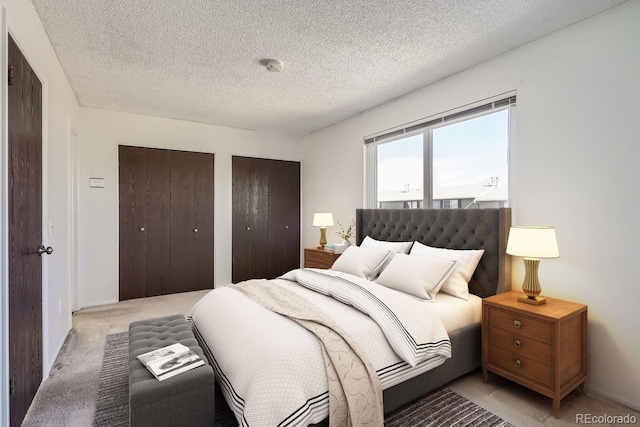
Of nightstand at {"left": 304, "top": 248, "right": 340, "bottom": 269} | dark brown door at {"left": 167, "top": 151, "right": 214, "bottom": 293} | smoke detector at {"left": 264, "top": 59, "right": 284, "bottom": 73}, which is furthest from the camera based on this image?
dark brown door at {"left": 167, "top": 151, "right": 214, "bottom": 293}

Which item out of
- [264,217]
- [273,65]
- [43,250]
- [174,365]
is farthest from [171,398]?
[264,217]

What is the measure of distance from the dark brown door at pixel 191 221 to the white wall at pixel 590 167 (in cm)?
398

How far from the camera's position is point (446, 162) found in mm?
3303

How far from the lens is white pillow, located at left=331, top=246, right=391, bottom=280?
301 cm

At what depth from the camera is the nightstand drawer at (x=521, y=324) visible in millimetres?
1956

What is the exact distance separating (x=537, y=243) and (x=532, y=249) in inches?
2.0

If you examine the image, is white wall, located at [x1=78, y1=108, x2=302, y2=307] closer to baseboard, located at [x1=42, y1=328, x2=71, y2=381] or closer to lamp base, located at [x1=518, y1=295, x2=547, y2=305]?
baseboard, located at [x1=42, y1=328, x2=71, y2=381]

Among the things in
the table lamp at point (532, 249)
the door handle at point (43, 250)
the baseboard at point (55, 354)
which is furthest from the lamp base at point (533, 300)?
the baseboard at point (55, 354)

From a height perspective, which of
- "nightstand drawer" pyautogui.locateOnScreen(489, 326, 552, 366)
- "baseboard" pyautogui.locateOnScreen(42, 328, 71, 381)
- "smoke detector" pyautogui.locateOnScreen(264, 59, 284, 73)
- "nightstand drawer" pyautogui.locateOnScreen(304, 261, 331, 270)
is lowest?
"baseboard" pyautogui.locateOnScreen(42, 328, 71, 381)

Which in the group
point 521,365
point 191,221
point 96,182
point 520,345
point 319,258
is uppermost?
point 96,182

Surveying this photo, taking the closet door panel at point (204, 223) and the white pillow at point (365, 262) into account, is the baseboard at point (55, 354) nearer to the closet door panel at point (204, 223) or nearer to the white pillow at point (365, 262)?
the closet door panel at point (204, 223)

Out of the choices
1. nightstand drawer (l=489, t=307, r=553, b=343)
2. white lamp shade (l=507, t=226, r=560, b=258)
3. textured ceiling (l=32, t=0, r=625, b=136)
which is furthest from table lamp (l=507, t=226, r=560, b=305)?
textured ceiling (l=32, t=0, r=625, b=136)

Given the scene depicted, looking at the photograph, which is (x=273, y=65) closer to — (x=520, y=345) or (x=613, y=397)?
(x=520, y=345)

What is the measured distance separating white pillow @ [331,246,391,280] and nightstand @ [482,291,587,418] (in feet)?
3.24
